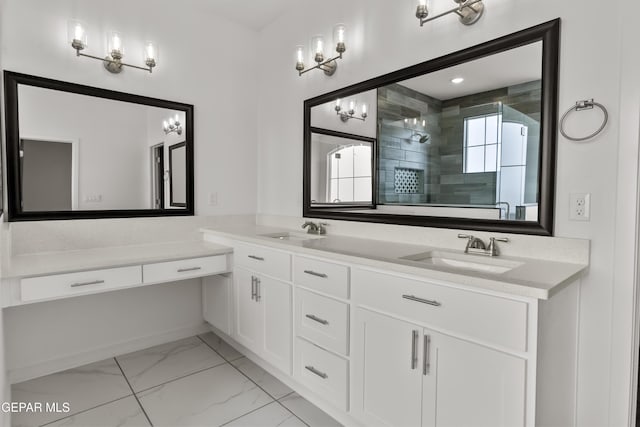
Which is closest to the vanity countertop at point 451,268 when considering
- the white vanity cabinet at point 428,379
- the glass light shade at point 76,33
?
the white vanity cabinet at point 428,379

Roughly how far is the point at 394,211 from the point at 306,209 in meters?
0.85

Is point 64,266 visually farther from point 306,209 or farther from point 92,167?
point 306,209

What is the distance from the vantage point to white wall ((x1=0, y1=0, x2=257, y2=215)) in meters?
2.21

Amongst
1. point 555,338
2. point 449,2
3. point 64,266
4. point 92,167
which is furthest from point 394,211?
point 92,167

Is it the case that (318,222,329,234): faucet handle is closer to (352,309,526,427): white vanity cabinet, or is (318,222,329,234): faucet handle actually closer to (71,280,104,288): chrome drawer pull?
(352,309,526,427): white vanity cabinet

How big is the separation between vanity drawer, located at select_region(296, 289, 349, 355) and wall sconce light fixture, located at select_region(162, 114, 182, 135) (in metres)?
1.69

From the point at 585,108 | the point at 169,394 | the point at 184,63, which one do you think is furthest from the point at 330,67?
the point at 169,394

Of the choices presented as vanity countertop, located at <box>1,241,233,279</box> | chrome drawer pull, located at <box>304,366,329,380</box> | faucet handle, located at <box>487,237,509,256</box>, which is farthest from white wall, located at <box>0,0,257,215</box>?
faucet handle, located at <box>487,237,509,256</box>

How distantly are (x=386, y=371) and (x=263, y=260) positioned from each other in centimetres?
104

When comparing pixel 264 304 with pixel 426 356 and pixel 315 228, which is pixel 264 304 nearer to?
pixel 315 228

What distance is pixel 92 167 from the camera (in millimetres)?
2406

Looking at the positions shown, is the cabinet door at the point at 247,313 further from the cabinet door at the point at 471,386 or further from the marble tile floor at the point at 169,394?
the cabinet door at the point at 471,386

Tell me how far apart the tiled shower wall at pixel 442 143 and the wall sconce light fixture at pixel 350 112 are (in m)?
0.14

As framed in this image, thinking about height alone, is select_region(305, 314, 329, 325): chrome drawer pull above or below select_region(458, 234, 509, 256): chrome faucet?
below
